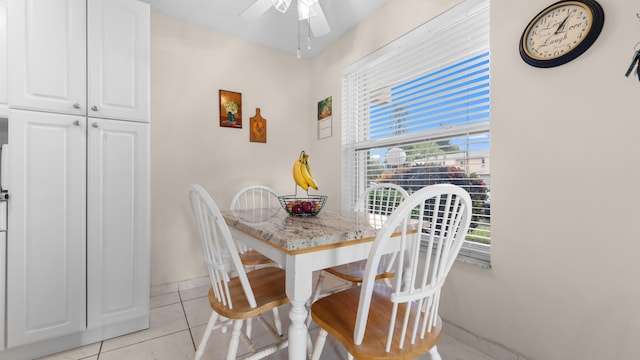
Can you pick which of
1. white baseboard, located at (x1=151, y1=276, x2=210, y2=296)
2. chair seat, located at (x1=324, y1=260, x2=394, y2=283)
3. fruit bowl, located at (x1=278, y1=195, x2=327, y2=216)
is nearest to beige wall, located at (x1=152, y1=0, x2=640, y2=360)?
white baseboard, located at (x1=151, y1=276, x2=210, y2=296)

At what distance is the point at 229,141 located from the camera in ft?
8.68

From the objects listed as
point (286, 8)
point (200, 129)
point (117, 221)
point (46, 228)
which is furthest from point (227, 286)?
point (200, 129)

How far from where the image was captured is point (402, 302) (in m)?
0.85

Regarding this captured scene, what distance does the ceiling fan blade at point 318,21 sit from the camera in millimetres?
1678

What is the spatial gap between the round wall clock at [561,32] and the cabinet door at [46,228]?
8.07 ft

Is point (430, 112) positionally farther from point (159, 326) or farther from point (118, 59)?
point (159, 326)

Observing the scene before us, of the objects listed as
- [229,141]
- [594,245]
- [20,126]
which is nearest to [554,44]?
[594,245]

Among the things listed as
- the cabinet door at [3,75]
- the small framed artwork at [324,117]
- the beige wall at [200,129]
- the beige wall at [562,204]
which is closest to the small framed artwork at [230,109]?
the beige wall at [200,129]

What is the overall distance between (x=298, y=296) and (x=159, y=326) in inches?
57.7

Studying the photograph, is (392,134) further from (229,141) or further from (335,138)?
(229,141)

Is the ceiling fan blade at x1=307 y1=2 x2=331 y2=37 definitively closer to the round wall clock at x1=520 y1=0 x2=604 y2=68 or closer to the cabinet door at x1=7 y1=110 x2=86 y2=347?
the round wall clock at x1=520 y1=0 x2=604 y2=68

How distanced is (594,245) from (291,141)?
8.11 feet

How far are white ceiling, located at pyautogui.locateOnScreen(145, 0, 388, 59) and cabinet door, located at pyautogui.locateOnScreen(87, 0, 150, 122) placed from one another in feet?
2.01

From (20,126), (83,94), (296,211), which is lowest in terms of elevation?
(296,211)
